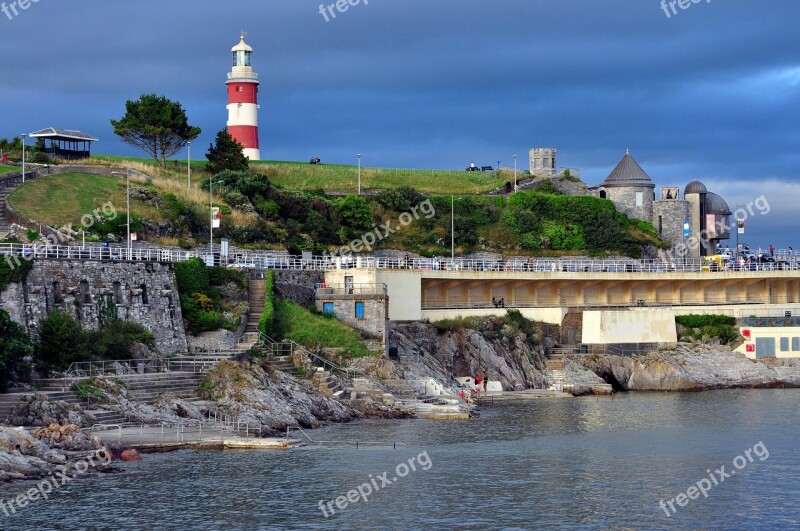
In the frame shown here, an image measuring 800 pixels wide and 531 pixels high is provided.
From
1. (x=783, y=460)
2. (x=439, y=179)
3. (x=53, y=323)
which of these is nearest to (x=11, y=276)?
(x=53, y=323)

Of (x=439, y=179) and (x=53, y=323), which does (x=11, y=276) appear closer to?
(x=53, y=323)

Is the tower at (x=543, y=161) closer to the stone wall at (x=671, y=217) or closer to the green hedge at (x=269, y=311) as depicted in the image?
the stone wall at (x=671, y=217)

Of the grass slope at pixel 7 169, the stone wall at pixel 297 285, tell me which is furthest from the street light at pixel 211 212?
the grass slope at pixel 7 169

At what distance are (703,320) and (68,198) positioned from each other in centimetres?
4228

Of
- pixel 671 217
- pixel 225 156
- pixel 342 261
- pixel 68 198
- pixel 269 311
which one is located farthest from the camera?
pixel 671 217

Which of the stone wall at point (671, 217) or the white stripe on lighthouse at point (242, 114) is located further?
the white stripe on lighthouse at point (242, 114)

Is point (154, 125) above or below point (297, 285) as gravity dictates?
above

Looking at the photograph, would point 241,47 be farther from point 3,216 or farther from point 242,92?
point 3,216

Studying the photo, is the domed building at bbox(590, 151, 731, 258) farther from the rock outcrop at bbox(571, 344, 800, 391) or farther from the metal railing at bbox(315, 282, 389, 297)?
the metal railing at bbox(315, 282, 389, 297)

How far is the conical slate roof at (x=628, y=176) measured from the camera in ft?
369

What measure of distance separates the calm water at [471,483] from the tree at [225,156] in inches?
1996

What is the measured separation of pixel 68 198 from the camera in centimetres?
8088

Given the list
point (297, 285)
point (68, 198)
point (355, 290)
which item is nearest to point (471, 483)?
point (355, 290)

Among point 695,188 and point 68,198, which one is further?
point 695,188
